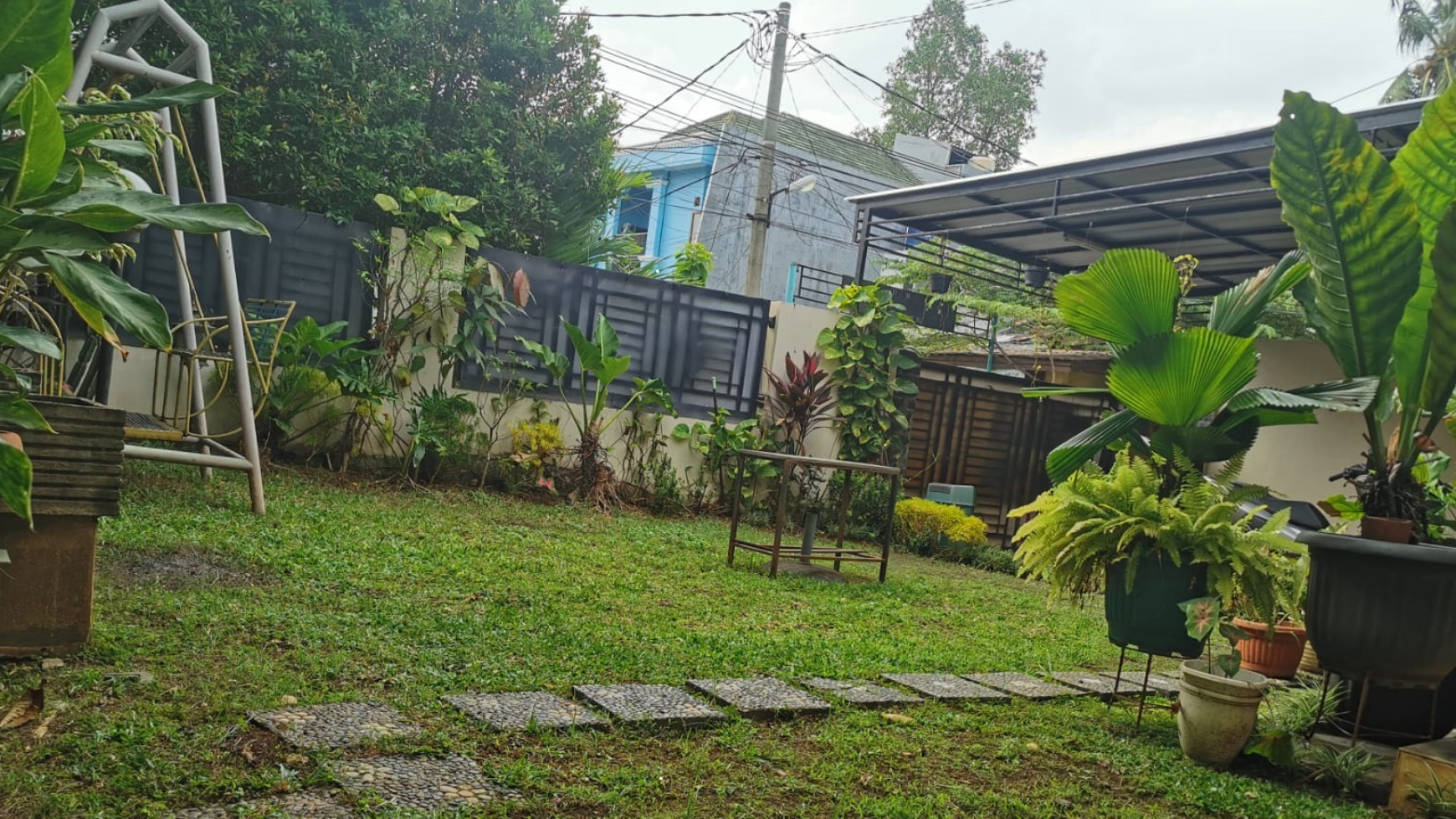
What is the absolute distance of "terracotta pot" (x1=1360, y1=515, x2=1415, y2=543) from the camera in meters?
3.12

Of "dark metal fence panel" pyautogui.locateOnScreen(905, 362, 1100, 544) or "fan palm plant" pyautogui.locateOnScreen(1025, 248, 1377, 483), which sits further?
"dark metal fence panel" pyautogui.locateOnScreen(905, 362, 1100, 544)

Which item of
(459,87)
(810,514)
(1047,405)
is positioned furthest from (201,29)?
(1047,405)

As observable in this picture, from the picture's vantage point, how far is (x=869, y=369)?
29.7ft

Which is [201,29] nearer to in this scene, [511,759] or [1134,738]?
[511,759]

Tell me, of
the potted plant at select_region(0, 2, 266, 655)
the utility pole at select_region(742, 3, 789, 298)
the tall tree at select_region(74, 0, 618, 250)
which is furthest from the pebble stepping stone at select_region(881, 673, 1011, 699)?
the utility pole at select_region(742, 3, 789, 298)

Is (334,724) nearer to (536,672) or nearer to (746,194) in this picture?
(536,672)

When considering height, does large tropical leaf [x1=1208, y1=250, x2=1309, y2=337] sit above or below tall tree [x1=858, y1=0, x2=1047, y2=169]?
below

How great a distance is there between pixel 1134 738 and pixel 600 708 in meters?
1.82

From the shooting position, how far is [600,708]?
287cm

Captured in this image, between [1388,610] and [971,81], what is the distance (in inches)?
922

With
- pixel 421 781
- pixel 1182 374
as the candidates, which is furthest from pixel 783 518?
pixel 421 781

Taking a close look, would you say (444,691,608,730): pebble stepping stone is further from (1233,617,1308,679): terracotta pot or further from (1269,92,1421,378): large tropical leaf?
(1233,617,1308,679): terracotta pot

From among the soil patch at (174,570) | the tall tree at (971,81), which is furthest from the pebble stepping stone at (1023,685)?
the tall tree at (971,81)

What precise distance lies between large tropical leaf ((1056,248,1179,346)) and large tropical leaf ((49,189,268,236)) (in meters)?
2.59
